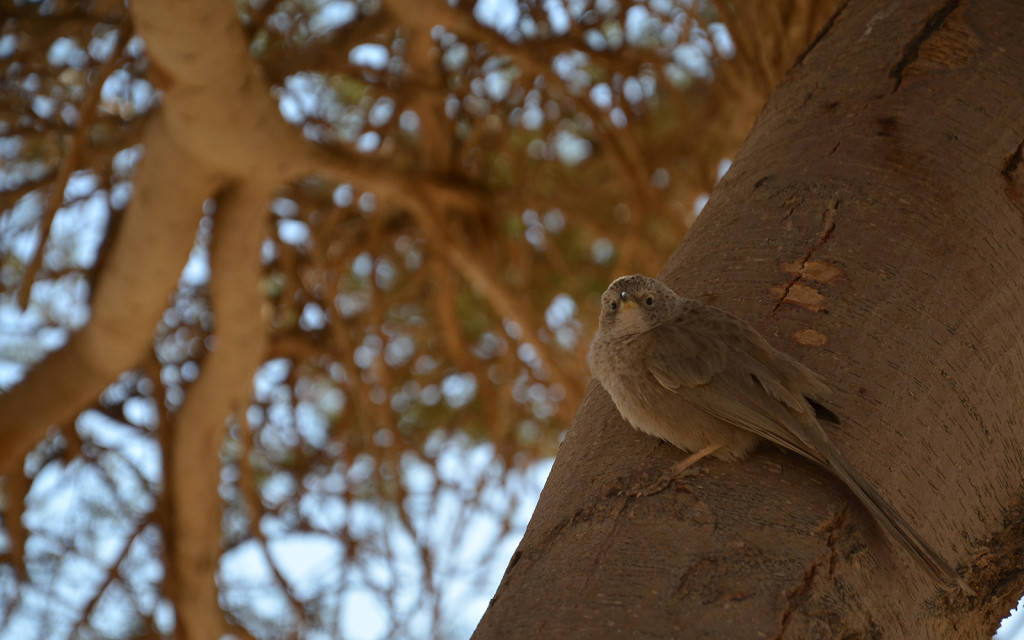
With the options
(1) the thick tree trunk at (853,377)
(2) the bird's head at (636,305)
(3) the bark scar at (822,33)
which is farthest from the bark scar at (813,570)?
(3) the bark scar at (822,33)

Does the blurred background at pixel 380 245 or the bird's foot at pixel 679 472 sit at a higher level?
the blurred background at pixel 380 245

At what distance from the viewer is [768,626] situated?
1.36m

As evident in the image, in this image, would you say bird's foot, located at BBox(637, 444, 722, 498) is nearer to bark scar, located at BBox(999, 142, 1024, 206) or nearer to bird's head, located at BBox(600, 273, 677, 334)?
bird's head, located at BBox(600, 273, 677, 334)

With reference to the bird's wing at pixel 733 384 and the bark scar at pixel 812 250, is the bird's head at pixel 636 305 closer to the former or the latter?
the bird's wing at pixel 733 384

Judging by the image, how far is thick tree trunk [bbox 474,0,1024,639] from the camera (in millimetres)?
1426

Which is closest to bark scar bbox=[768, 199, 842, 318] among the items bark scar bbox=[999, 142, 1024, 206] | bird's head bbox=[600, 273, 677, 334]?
bird's head bbox=[600, 273, 677, 334]

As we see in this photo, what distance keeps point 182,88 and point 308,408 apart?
356 cm

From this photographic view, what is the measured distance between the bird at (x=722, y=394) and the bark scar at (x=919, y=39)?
755 mm

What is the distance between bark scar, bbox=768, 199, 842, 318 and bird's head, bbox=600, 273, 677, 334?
240 mm

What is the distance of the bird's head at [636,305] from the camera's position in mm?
2072

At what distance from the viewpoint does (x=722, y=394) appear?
6.07ft

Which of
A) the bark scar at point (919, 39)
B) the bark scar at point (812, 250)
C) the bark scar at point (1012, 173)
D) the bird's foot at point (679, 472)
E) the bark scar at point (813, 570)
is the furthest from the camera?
the bark scar at point (919, 39)

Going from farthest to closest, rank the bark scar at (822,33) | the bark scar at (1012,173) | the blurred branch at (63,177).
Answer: the blurred branch at (63,177), the bark scar at (822,33), the bark scar at (1012,173)

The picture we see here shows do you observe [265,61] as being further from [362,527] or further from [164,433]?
[362,527]
